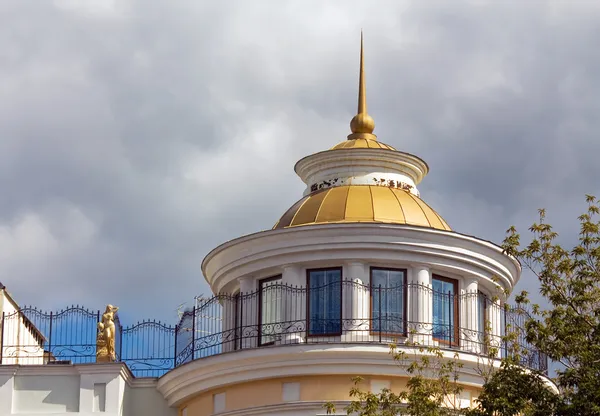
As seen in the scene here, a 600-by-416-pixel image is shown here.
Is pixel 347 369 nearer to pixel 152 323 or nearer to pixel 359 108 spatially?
pixel 152 323

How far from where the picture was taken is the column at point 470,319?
3959cm

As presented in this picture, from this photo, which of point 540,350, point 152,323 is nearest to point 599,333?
point 540,350

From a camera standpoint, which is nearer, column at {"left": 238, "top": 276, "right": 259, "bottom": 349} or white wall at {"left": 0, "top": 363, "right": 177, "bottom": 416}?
white wall at {"left": 0, "top": 363, "right": 177, "bottom": 416}

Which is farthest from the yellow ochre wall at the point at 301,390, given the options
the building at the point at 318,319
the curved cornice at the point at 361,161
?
the curved cornice at the point at 361,161

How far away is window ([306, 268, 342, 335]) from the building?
23 mm

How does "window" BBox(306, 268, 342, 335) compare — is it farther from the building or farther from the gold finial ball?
the gold finial ball

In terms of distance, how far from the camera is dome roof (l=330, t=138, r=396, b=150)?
138 ft

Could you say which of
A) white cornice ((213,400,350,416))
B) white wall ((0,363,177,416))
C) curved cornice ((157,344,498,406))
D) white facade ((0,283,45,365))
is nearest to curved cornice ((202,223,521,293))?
curved cornice ((157,344,498,406))

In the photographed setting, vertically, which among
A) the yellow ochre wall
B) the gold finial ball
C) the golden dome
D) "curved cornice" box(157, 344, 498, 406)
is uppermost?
the gold finial ball

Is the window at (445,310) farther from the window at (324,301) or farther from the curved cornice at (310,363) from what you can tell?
the window at (324,301)

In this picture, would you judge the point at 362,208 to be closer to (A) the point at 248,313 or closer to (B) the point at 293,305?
(B) the point at 293,305

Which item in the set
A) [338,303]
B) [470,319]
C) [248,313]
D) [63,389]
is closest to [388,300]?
[338,303]

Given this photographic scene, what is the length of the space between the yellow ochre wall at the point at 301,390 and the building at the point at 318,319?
0.02 m

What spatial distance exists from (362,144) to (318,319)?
5330 millimetres
